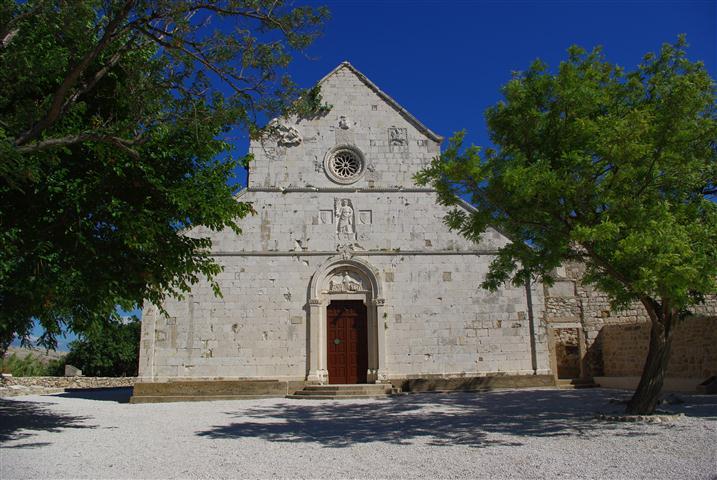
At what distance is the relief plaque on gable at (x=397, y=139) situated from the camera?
1842 cm

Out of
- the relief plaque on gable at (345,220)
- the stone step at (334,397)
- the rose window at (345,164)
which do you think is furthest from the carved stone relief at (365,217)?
the stone step at (334,397)

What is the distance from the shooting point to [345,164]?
18328 millimetres

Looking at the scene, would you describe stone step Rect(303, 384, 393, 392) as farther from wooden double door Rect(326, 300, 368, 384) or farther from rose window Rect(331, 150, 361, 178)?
rose window Rect(331, 150, 361, 178)

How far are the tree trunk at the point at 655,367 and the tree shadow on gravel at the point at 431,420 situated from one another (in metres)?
0.82

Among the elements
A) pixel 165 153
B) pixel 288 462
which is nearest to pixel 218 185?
pixel 165 153

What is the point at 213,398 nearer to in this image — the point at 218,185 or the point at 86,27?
the point at 218,185

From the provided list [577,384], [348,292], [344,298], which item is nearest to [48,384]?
[344,298]

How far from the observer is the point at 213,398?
15328 millimetres

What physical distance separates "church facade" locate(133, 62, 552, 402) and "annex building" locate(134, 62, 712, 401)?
33 mm

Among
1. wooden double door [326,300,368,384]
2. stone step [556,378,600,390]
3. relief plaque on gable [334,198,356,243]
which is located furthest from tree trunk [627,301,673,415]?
relief plaque on gable [334,198,356,243]

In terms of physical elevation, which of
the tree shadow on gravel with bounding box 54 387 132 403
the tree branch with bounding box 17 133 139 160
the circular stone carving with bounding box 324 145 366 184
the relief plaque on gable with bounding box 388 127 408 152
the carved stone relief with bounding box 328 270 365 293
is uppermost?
the relief plaque on gable with bounding box 388 127 408 152

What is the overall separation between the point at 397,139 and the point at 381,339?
6.48 m

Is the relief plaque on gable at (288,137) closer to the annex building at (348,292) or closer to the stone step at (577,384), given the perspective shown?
the annex building at (348,292)

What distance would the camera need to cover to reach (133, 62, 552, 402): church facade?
658 inches
